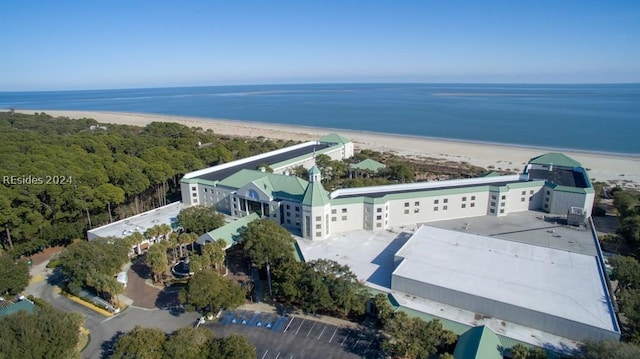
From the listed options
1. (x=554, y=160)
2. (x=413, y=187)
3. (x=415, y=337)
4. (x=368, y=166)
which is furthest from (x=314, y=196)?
(x=554, y=160)

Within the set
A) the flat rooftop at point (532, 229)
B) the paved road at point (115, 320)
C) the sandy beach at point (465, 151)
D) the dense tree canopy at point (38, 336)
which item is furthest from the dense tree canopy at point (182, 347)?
the sandy beach at point (465, 151)

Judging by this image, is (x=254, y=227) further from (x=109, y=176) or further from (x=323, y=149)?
(x=323, y=149)

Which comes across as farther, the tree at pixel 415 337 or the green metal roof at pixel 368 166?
the green metal roof at pixel 368 166

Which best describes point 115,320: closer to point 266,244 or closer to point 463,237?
point 266,244

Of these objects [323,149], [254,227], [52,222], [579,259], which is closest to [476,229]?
[579,259]

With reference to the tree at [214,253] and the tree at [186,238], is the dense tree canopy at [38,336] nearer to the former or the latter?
the tree at [214,253]
